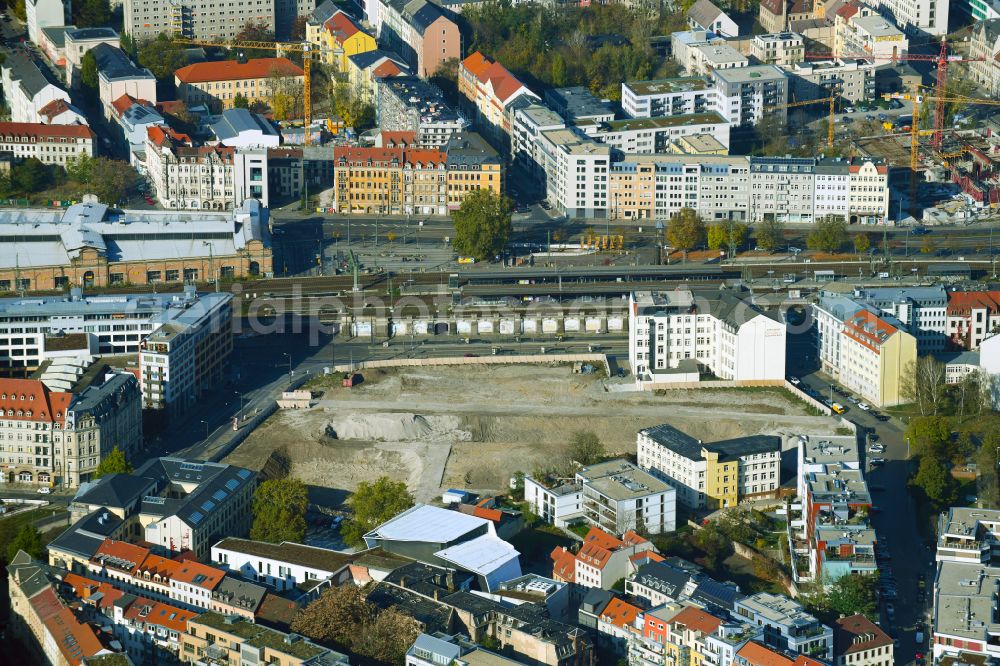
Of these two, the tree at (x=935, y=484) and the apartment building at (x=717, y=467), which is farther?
the apartment building at (x=717, y=467)

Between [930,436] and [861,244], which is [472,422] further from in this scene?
[861,244]

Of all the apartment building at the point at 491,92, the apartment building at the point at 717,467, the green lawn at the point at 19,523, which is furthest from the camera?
the apartment building at the point at 491,92

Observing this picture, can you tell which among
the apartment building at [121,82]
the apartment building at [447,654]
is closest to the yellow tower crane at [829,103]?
the apartment building at [121,82]

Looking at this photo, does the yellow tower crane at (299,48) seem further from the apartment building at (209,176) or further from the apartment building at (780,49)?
the apartment building at (780,49)

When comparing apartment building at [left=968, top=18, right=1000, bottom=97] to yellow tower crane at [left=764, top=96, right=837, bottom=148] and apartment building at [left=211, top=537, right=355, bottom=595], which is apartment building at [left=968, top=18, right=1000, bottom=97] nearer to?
yellow tower crane at [left=764, top=96, right=837, bottom=148]

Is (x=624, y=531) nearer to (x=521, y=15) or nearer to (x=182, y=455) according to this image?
(x=182, y=455)

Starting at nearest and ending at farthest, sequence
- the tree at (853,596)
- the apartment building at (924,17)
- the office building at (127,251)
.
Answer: the tree at (853,596)
the office building at (127,251)
the apartment building at (924,17)

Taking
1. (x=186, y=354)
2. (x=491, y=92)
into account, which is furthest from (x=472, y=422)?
(x=491, y=92)
